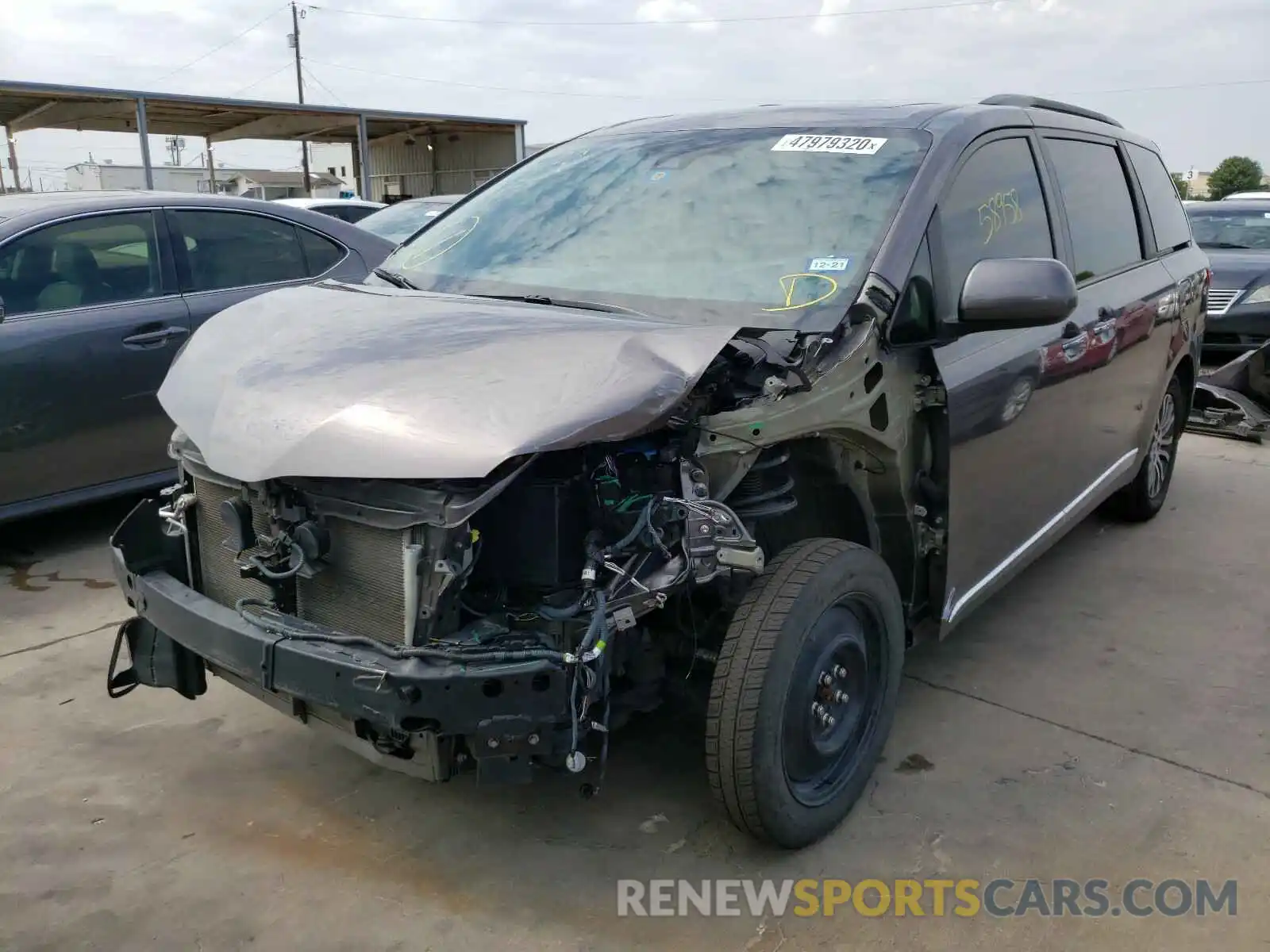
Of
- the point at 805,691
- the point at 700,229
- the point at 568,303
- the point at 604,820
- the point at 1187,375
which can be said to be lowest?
the point at 604,820

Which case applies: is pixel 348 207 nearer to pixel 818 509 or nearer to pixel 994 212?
pixel 994 212

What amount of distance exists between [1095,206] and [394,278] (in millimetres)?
2739

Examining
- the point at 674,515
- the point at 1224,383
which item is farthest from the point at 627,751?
the point at 1224,383

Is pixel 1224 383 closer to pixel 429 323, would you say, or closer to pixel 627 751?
pixel 627 751

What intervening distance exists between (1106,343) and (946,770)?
182 centimetres

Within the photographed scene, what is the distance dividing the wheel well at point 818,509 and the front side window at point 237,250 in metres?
3.54

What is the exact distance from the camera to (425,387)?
2.31 m

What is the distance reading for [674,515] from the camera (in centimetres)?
236

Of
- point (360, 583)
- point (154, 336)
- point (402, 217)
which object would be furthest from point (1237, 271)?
point (360, 583)

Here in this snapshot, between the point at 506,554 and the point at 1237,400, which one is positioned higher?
the point at 506,554

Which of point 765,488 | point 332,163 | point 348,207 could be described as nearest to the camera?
point 765,488

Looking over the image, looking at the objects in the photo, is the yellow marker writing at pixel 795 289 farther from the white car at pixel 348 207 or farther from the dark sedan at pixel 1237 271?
the white car at pixel 348 207

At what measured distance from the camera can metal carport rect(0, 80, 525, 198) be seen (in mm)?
19078

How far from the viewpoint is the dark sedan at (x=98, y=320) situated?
450cm
